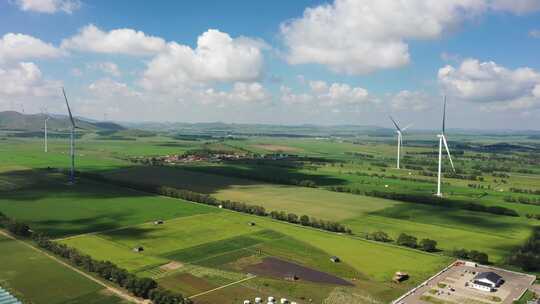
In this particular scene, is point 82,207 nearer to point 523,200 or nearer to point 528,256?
point 528,256

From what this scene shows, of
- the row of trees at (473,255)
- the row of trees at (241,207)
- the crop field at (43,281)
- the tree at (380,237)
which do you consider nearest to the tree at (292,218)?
the row of trees at (241,207)

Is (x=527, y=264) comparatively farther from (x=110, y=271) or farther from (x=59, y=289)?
(x=59, y=289)

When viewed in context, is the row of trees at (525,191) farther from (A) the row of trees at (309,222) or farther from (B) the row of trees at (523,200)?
(A) the row of trees at (309,222)

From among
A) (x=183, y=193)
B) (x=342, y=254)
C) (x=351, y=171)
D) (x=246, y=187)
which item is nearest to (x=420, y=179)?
(x=351, y=171)

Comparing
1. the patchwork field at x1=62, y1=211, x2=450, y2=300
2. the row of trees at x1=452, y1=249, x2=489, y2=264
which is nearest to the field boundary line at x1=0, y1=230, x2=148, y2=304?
the patchwork field at x1=62, y1=211, x2=450, y2=300

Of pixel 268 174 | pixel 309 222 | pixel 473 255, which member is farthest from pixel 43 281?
pixel 268 174

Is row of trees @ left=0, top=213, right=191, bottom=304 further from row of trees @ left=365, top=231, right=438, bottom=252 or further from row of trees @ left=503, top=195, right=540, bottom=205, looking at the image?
row of trees @ left=503, top=195, right=540, bottom=205
